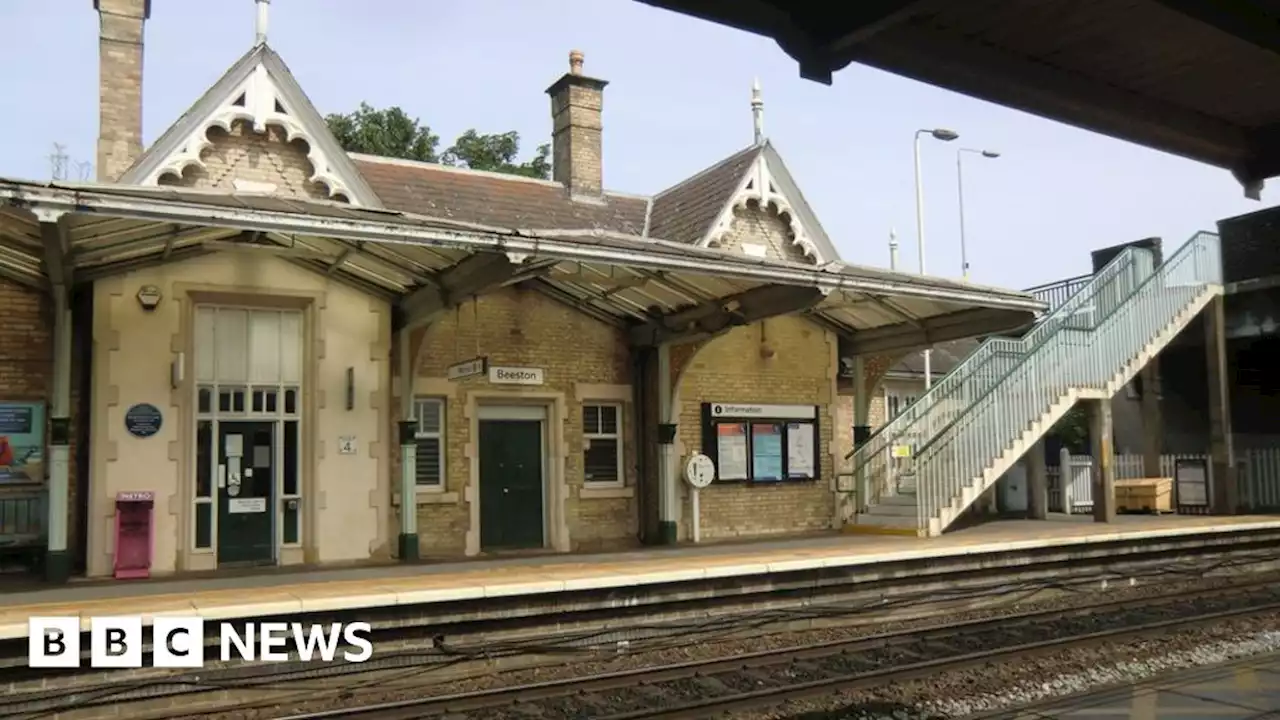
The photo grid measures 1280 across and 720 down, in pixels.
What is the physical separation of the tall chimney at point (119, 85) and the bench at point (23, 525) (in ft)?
15.9

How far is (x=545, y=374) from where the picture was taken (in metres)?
14.8

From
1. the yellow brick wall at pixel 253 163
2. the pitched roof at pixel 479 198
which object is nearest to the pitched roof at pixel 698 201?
the pitched roof at pixel 479 198

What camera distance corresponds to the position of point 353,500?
13242 millimetres

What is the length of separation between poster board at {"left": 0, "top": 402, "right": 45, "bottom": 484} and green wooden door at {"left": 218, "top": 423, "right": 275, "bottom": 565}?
192 cm

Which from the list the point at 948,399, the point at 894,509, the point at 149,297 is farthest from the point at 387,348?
the point at 948,399

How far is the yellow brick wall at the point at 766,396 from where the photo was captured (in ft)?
52.0

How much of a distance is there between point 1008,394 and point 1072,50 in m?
13.9

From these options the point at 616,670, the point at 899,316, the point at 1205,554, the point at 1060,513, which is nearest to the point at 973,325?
the point at 899,316

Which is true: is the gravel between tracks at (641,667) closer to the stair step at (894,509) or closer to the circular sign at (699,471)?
the stair step at (894,509)

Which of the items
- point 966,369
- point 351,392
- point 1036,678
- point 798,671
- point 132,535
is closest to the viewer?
point 1036,678

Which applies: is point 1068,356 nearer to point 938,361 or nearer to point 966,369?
point 966,369

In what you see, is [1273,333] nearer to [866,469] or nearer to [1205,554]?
[1205,554]

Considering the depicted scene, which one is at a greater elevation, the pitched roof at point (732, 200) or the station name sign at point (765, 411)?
the pitched roof at point (732, 200)

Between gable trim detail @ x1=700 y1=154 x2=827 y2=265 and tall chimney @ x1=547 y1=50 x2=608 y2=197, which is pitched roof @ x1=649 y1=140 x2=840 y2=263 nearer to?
gable trim detail @ x1=700 y1=154 x2=827 y2=265
